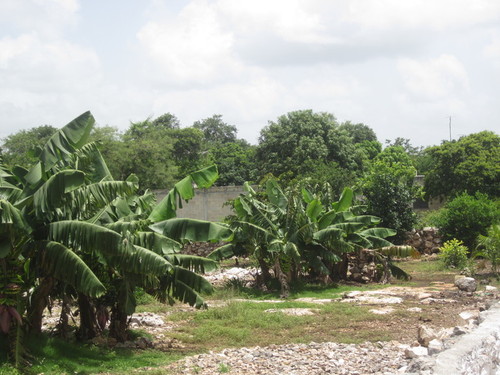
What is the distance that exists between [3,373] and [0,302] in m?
1.13

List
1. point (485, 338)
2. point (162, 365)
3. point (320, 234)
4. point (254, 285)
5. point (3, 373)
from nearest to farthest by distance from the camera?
point (3, 373) < point (485, 338) < point (162, 365) < point (320, 234) < point (254, 285)

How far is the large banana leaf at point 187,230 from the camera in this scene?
11570 mm

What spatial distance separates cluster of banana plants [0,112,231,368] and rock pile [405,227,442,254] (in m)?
19.5

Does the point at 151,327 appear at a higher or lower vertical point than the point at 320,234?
lower

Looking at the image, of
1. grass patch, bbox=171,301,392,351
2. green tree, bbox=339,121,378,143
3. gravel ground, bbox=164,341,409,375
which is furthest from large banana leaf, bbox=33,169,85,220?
green tree, bbox=339,121,378,143

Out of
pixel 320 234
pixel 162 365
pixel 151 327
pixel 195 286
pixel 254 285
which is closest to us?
pixel 162 365

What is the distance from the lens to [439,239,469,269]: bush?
78.2 ft

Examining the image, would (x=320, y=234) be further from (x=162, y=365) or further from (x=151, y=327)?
(x=162, y=365)

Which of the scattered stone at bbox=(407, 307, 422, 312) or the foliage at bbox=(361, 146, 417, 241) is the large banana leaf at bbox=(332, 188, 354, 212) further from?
the foliage at bbox=(361, 146, 417, 241)

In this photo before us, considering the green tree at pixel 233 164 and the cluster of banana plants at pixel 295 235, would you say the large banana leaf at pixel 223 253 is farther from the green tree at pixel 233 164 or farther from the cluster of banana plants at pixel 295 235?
the green tree at pixel 233 164

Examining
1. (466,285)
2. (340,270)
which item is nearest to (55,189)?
(466,285)

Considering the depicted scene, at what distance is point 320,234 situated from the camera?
19.5m

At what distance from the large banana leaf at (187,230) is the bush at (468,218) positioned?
18.3 meters

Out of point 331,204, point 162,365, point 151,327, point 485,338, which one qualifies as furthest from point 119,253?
point 331,204
